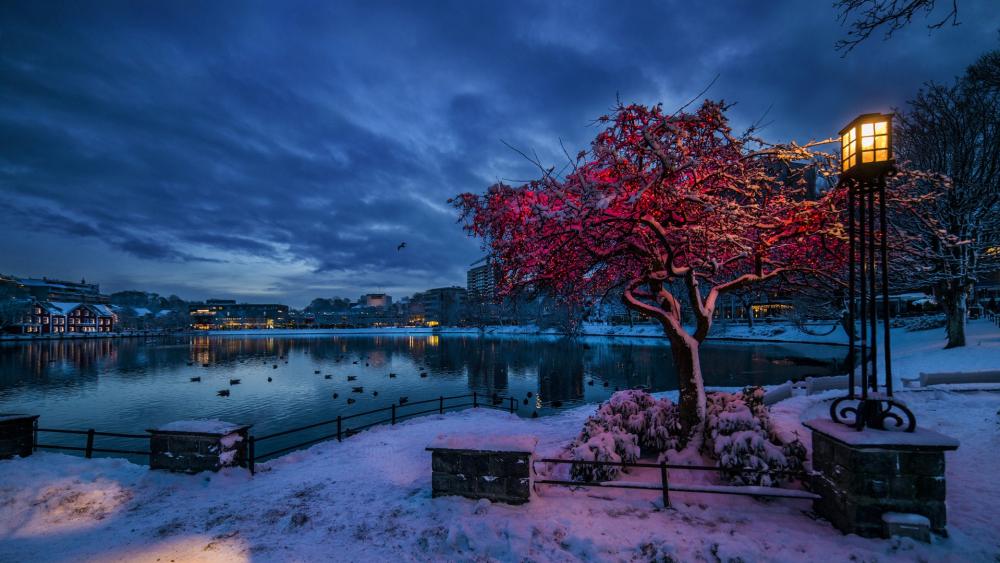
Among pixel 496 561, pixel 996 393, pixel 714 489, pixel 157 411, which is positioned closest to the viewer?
pixel 496 561

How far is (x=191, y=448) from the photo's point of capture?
8242mm

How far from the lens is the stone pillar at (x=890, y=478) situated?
201 inches

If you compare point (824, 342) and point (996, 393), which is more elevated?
point (996, 393)

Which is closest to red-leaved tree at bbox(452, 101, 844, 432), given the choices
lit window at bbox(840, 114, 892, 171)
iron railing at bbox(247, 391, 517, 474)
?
lit window at bbox(840, 114, 892, 171)

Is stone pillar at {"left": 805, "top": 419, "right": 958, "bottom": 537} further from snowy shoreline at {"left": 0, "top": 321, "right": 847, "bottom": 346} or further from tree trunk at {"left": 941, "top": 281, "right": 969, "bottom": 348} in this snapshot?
snowy shoreline at {"left": 0, "top": 321, "right": 847, "bottom": 346}

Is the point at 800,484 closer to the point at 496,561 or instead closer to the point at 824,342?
the point at 496,561

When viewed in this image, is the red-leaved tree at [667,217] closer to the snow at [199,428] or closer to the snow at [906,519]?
the snow at [906,519]

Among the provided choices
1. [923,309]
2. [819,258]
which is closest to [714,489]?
[819,258]

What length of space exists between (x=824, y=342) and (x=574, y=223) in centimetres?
6293

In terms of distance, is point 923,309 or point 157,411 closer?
point 157,411

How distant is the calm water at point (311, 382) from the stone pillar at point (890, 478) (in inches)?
708

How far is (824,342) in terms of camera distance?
178 ft

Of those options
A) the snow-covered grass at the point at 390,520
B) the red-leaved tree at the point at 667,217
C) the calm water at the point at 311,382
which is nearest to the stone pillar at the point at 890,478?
the snow-covered grass at the point at 390,520

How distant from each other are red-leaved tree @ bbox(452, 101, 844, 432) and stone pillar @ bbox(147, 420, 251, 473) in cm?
662
